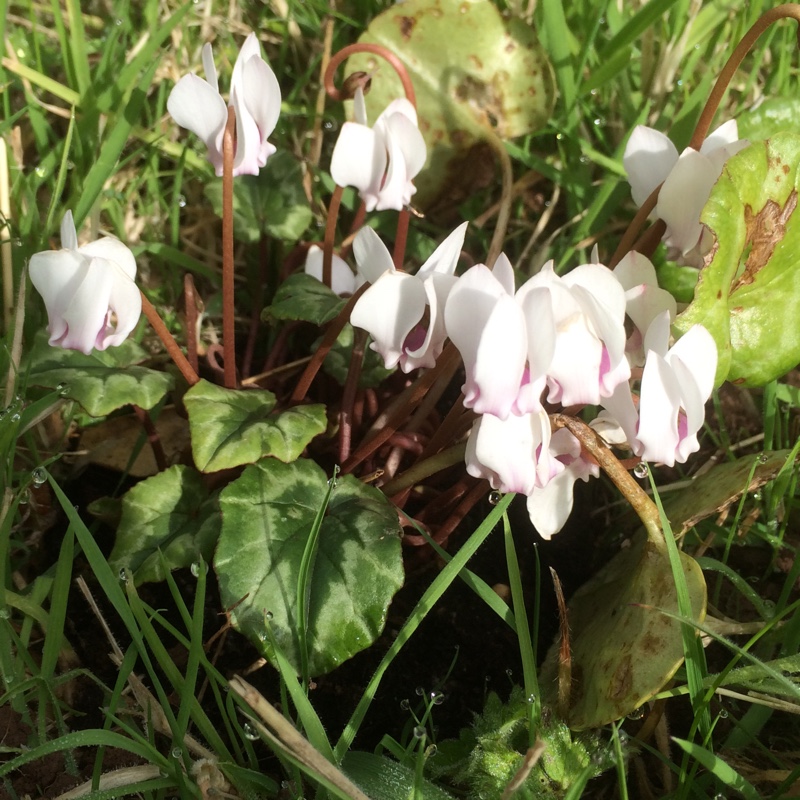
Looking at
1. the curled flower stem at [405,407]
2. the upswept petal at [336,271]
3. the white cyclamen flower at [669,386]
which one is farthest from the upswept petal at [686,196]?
the upswept petal at [336,271]

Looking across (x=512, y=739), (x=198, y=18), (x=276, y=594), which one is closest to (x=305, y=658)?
(x=276, y=594)

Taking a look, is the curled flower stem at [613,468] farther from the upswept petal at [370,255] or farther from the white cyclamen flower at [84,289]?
the white cyclamen flower at [84,289]

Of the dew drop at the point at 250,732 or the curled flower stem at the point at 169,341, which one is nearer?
the dew drop at the point at 250,732

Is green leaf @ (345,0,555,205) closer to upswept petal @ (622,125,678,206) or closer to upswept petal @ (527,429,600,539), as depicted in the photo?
upswept petal @ (622,125,678,206)

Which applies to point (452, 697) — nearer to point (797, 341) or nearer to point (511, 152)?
point (797, 341)

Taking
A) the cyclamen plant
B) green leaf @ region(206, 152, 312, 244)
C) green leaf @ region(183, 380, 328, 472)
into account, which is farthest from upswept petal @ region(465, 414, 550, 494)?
green leaf @ region(206, 152, 312, 244)

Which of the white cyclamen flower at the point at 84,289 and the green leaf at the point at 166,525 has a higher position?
the white cyclamen flower at the point at 84,289
